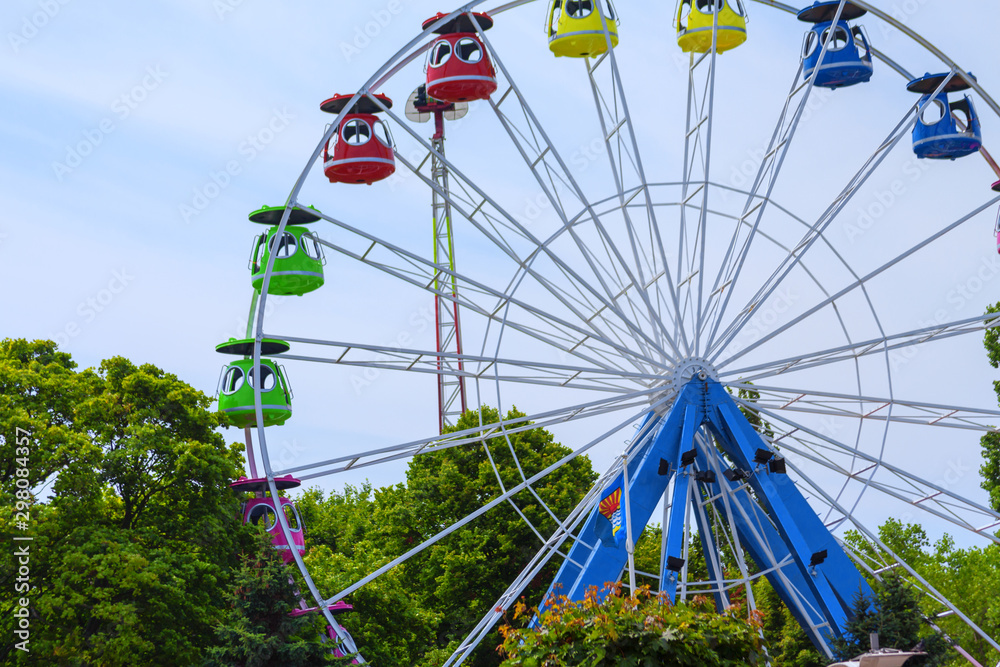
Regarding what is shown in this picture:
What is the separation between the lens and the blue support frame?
19250mm

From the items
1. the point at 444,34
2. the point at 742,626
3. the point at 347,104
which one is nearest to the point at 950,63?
the point at 444,34

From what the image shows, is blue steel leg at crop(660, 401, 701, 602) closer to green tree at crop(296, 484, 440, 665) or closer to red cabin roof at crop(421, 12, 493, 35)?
red cabin roof at crop(421, 12, 493, 35)

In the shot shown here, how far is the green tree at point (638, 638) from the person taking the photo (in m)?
12.9

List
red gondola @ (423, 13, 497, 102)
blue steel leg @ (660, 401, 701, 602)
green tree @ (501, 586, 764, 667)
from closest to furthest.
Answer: green tree @ (501, 586, 764, 667), blue steel leg @ (660, 401, 701, 602), red gondola @ (423, 13, 497, 102)

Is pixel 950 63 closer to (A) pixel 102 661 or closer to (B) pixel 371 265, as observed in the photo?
(B) pixel 371 265

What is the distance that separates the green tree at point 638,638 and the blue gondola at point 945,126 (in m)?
13.5

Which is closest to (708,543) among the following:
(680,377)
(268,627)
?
(680,377)

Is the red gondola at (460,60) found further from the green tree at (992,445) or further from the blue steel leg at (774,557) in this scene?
the green tree at (992,445)

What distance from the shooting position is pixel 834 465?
21.6m

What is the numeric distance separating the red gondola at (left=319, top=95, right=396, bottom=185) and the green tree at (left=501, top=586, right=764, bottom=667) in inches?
442

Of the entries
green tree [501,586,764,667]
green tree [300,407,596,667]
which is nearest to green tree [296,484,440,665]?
green tree [300,407,596,667]

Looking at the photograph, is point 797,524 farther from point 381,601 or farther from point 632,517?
point 381,601

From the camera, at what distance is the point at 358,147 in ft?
74.1

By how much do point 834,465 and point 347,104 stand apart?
10.6m
